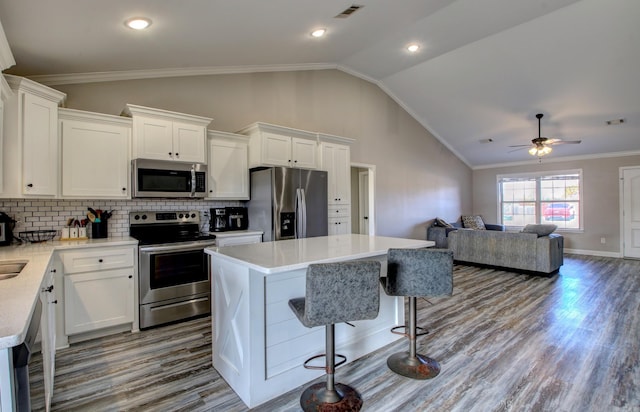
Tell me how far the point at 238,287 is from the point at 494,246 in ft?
17.7

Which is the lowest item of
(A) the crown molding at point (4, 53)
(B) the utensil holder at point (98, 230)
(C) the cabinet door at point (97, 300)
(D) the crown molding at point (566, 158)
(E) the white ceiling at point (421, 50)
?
(C) the cabinet door at point (97, 300)

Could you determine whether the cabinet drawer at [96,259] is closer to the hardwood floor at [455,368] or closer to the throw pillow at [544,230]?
the hardwood floor at [455,368]

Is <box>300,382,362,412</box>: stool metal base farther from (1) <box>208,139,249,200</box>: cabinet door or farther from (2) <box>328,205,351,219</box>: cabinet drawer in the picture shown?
(2) <box>328,205,351,219</box>: cabinet drawer

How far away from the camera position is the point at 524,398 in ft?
6.98

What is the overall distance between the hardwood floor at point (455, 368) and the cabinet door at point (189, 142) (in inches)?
69.9

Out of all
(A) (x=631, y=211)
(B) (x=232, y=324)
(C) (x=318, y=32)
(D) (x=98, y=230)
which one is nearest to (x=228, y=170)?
(D) (x=98, y=230)

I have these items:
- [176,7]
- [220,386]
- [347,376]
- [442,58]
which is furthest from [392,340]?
[442,58]

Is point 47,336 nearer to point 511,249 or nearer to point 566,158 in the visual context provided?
point 511,249

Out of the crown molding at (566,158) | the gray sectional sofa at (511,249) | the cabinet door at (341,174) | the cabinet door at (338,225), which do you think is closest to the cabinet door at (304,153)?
the cabinet door at (341,174)

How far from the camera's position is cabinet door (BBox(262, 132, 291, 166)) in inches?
162

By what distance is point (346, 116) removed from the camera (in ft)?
19.2

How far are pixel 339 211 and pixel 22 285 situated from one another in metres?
3.89

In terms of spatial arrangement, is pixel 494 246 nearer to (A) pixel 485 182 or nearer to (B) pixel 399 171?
(B) pixel 399 171

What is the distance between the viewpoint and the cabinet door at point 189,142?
355 cm
